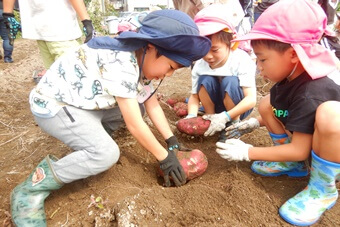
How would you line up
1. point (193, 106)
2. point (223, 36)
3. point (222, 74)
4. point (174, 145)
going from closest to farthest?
point (174, 145), point (223, 36), point (222, 74), point (193, 106)

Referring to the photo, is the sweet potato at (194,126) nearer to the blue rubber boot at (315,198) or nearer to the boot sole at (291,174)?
the boot sole at (291,174)

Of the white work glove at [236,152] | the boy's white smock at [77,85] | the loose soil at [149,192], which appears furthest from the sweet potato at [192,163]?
the boy's white smock at [77,85]

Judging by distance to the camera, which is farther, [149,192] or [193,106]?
[193,106]

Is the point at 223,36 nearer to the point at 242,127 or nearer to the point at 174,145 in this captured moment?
the point at 242,127

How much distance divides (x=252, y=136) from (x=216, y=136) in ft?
0.91

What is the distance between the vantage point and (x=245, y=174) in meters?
1.70

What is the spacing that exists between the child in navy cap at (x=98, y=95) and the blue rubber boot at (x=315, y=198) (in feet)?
1.91

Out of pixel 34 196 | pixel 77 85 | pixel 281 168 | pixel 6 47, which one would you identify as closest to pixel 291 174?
pixel 281 168

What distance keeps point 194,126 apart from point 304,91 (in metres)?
0.90

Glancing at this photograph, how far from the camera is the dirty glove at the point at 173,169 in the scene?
1.63m

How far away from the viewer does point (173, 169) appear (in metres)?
1.64

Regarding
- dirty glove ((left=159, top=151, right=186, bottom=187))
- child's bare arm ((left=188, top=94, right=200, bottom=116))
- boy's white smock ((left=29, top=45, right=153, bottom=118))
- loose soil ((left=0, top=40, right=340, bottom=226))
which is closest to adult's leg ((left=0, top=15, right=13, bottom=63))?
loose soil ((left=0, top=40, right=340, bottom=226))

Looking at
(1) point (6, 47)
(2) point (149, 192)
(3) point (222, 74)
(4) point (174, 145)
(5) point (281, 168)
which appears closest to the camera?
(2) point (149, 192)

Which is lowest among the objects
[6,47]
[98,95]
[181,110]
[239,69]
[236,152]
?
[6,47]
